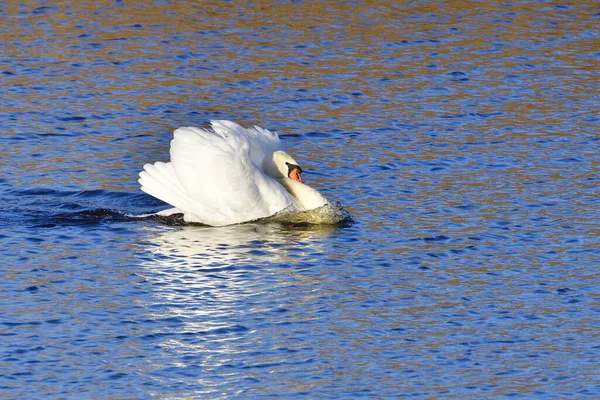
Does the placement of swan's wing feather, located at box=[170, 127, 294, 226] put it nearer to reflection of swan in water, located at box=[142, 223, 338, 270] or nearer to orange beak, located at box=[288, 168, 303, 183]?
reflection of swan in water, located at box=[142, 223, 338, 270]

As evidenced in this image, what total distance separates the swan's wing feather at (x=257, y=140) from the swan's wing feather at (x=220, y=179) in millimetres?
303

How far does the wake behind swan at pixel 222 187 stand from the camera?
17.0 meters

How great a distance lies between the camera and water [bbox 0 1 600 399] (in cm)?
1238

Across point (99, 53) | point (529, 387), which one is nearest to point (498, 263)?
point (529, 387)

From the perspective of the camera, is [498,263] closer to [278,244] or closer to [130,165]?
[278,244]

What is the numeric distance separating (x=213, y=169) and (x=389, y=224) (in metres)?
2.32

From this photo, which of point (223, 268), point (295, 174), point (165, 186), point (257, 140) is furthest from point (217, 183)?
point (223, 268)

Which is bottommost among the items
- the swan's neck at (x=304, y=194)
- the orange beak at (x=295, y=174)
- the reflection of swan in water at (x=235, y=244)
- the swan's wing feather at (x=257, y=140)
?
the reflection of swan in water at (x=235, y=244)

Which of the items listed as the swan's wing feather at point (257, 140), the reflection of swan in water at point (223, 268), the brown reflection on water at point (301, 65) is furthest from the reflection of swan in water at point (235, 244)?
the brown reflection on water at point (301, 65)

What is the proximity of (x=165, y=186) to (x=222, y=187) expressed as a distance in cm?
77

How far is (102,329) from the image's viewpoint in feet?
43.3

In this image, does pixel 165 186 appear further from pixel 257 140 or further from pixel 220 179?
pixel 257 140

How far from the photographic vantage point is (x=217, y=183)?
17.0 meters

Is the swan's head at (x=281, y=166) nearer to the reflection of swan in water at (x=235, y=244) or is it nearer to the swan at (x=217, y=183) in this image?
the swan at (x=217, y=183)
